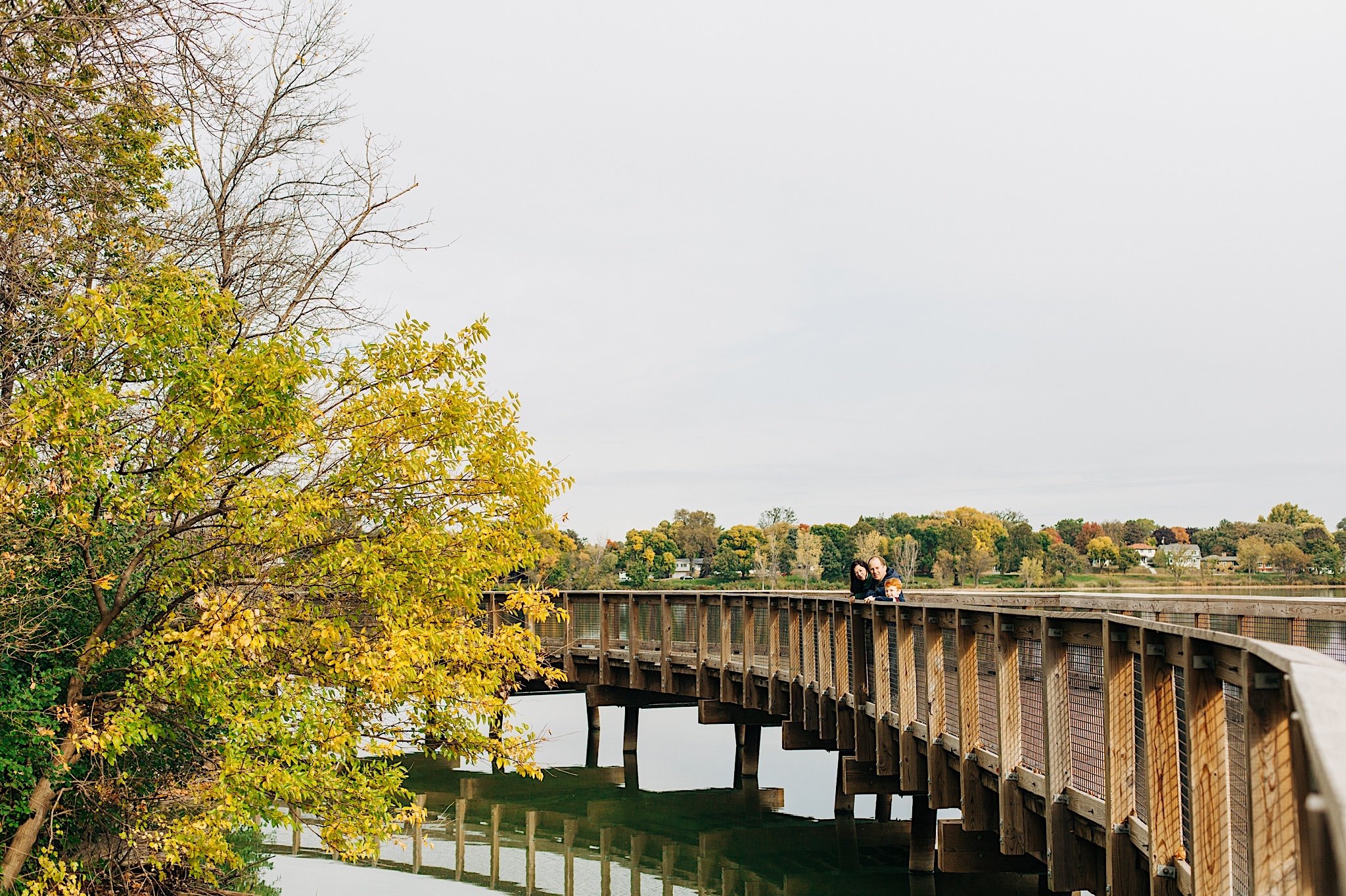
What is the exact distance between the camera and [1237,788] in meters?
5.70

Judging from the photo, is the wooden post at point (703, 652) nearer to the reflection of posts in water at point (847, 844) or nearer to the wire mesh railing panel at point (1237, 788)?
the reflection of posts in water at point (847, 844)

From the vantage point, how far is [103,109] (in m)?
12.7

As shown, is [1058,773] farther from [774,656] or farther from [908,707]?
[774,656]

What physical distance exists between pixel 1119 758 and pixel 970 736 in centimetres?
328

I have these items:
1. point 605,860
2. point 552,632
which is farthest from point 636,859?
point 552,632

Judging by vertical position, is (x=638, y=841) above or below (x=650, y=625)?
below

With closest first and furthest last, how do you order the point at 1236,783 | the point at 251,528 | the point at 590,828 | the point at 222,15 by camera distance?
1. the point at 1236,783
2. the point at 222,15
3. the point at 251,528
4. the point at 590,828

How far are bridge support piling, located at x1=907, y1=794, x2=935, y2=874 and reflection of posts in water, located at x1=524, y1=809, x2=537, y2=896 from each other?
206 inches

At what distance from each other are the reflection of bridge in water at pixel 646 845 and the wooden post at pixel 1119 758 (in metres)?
8.05

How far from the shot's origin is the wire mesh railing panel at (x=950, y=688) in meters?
10.8

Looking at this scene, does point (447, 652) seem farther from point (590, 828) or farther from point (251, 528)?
point (590, 828)

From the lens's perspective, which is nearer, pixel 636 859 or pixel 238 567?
pixel 238 567

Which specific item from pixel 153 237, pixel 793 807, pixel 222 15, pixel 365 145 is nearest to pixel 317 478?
pixel 153 237

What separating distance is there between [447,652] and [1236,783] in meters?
7.36
